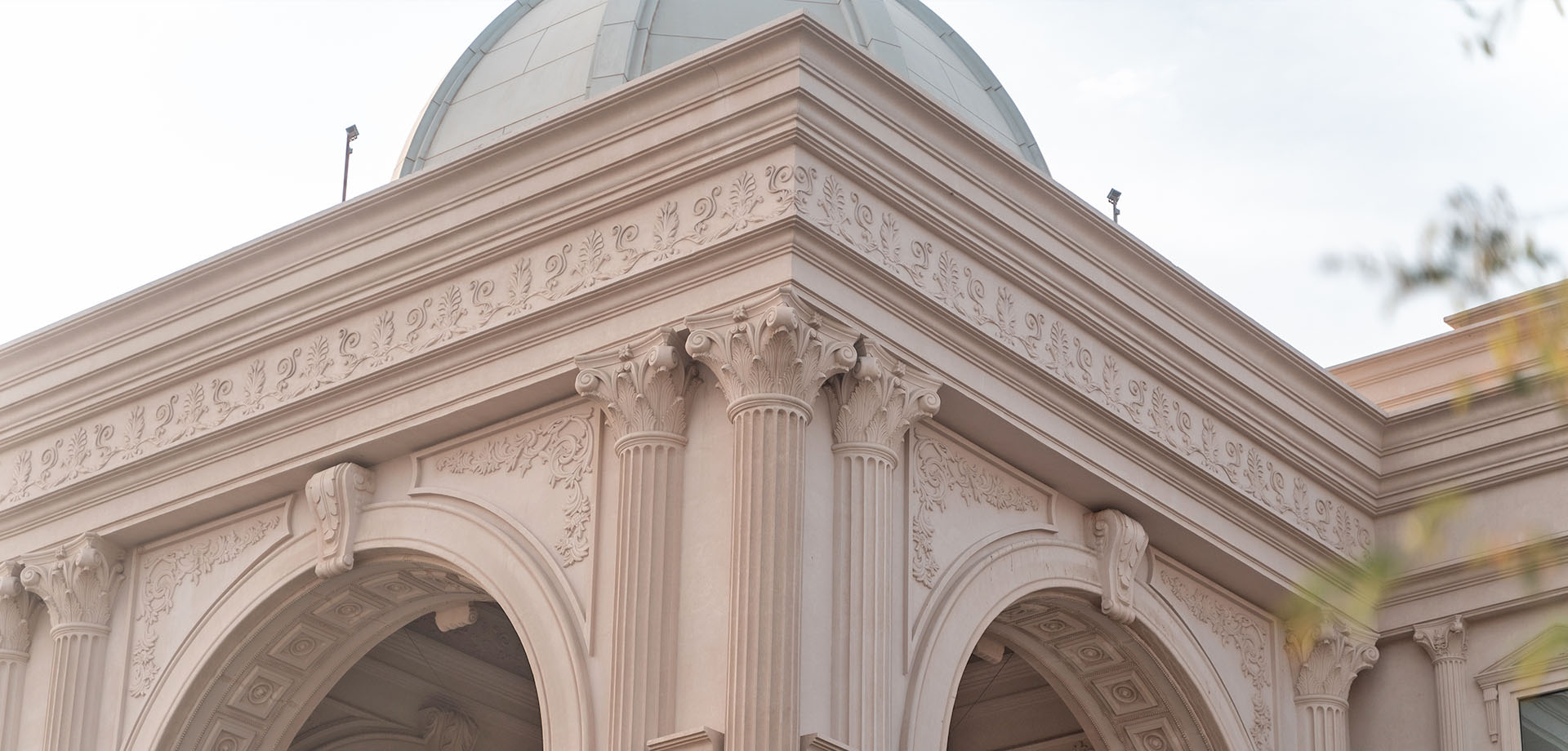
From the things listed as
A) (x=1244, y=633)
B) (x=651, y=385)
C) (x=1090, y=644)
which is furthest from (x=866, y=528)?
(x=1244, y=633)

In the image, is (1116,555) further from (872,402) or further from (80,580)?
(80,580)

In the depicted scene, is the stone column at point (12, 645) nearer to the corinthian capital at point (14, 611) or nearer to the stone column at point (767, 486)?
the corinthian capital at point (14, 611)

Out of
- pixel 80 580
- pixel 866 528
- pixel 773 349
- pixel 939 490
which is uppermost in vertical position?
pixel 773 349

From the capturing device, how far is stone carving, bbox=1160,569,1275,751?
1570cm

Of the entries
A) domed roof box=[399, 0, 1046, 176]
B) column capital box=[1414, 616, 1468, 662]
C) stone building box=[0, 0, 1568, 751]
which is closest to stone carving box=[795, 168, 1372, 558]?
stone building box=[0, 0, 1568, 751]

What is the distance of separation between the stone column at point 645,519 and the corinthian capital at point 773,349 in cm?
30

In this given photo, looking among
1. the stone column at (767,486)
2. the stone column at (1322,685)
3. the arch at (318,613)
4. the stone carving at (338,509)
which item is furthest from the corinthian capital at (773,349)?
the stone column at (1322,685)

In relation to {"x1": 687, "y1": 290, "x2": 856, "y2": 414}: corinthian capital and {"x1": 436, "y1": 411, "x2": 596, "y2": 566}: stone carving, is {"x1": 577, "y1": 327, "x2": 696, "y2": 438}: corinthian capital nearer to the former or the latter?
{"x1": 687, "y1": 290, "x2": 856, "y2": 414}: corinthian capital

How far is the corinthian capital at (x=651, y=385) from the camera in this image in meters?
13.0

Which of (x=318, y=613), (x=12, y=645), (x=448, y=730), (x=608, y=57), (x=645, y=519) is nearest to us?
(x=645, y=519)

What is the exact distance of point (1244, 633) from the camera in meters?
16.2

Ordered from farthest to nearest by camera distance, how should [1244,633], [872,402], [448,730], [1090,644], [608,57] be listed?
1. [448,730]
2. [608,57]
3. [1244,633]
4. [1090,644]
5. [872,402]

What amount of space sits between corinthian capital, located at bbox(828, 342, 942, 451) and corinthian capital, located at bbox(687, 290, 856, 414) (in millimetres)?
143

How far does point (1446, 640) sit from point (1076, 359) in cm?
396
